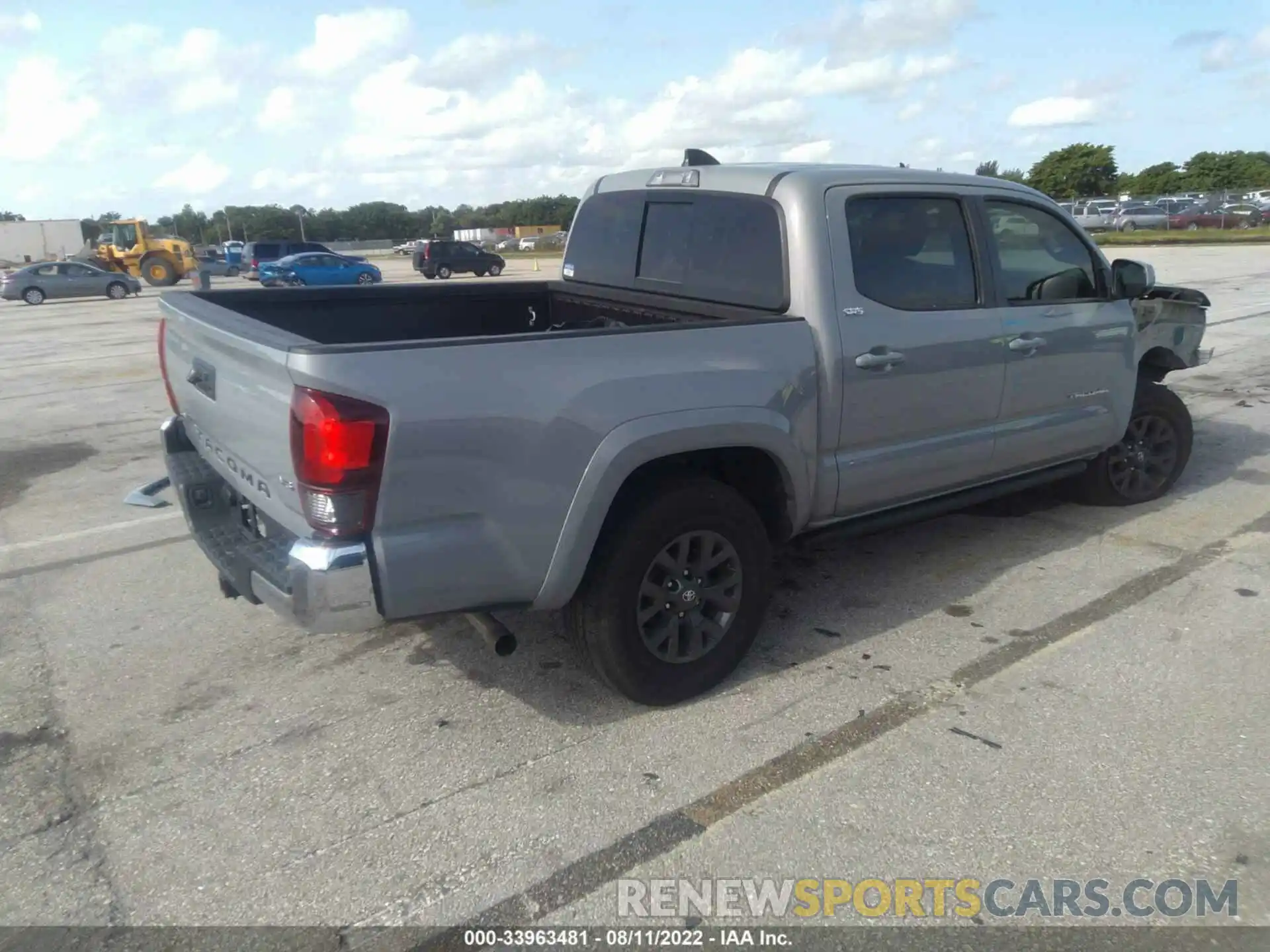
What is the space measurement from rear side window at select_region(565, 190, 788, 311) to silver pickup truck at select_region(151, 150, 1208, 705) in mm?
15

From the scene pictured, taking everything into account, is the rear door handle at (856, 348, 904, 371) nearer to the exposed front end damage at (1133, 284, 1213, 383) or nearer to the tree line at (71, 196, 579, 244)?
the exposed front end damage at (1133, 284, 1213, 383)

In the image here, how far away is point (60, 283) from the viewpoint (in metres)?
29.7

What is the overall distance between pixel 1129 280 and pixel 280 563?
4386mm

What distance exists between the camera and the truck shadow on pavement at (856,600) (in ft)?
12.6

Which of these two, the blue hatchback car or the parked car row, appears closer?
the blue hatchback car

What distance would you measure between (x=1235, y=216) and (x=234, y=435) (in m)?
47.7

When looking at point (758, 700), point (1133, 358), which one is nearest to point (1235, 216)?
point (1133, 358)

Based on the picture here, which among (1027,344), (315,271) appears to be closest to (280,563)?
(1027,344)

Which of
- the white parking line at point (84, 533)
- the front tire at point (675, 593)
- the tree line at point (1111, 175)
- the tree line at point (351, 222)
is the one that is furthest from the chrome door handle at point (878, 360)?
the tree line at point (351, 222)

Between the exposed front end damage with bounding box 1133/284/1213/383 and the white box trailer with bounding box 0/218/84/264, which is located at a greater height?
the white box trailer with bounding box 0/218/84/264

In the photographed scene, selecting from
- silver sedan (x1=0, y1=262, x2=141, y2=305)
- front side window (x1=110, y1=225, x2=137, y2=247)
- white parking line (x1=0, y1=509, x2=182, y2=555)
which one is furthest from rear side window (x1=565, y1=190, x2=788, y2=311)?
front side window (x1=110, y1=225, x2=137, y2=247)

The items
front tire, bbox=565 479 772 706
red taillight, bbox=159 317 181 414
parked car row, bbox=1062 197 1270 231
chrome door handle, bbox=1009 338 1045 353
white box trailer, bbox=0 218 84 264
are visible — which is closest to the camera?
front tire, bbox=565 479 772 706

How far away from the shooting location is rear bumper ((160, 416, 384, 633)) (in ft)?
9.25

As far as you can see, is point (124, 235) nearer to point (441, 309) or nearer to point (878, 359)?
point (441, 309)
